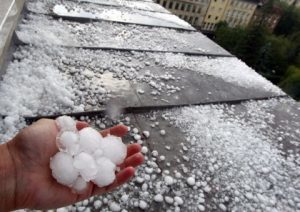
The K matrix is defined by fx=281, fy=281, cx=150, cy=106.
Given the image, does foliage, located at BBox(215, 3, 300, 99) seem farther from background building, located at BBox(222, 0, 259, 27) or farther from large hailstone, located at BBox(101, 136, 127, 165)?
large hailstone, located at BBox(101, 136, 127, 165)

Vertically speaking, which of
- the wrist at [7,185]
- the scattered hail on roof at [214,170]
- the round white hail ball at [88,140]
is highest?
the round white hail ball at [88,140]

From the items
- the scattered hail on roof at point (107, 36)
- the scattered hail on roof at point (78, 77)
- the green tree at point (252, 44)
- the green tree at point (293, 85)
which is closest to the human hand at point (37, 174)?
the scattered hail on roof at point (78, 77)

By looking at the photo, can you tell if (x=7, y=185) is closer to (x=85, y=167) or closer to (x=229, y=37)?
(x=85, y=167)

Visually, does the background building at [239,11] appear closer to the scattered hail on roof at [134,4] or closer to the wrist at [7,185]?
the scattered hail on roof at [134,4]

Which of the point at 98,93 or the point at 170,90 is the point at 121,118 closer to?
the point at 98,93

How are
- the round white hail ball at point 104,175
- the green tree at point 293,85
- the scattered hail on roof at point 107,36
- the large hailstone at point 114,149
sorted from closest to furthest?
the round white hail ball at point 104,175
the large hailstone at point 114,149
the scattered hail on roof at point 107,36
the green tree at point 293,85

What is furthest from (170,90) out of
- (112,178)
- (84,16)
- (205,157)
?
(84,16)
